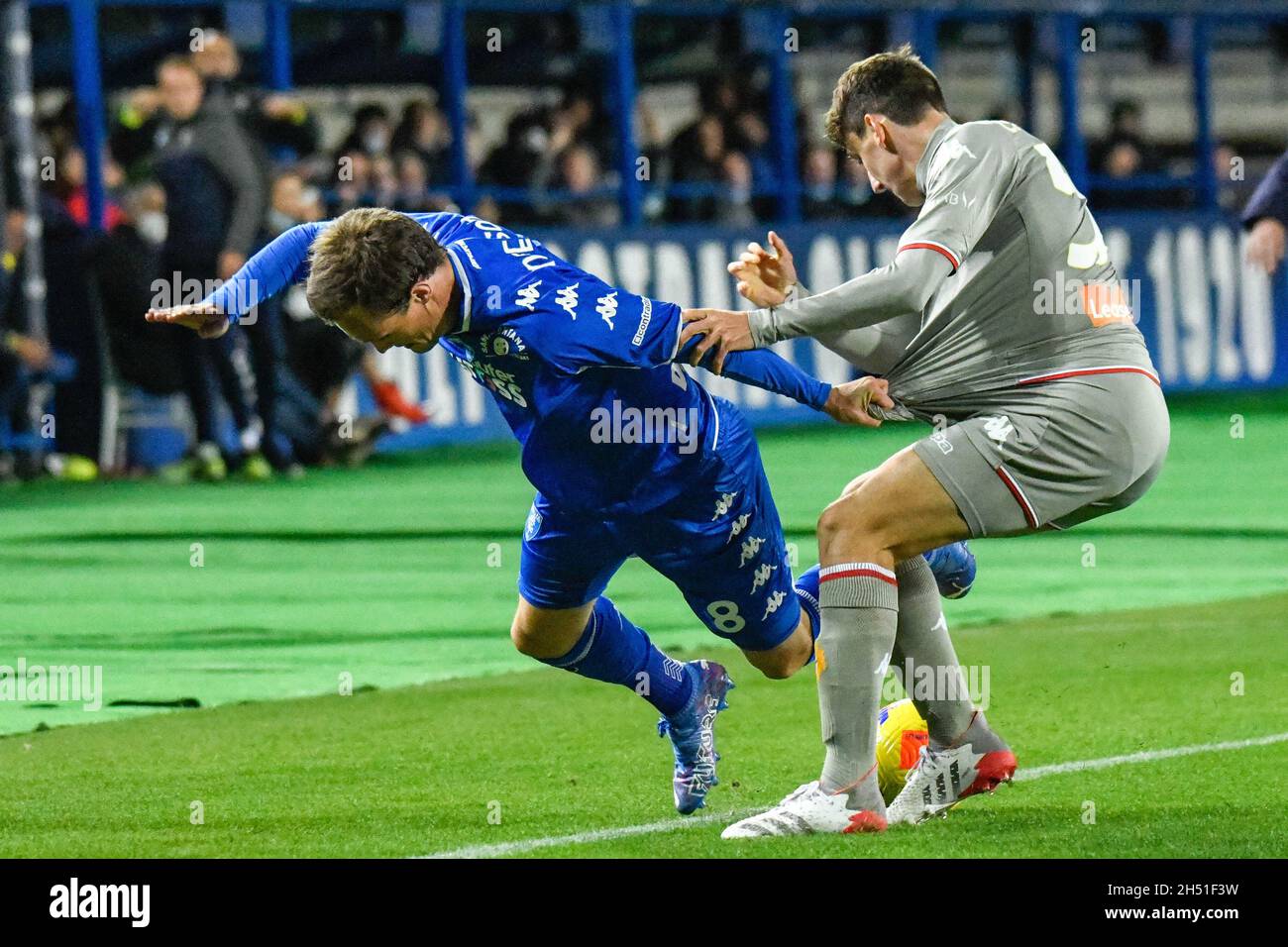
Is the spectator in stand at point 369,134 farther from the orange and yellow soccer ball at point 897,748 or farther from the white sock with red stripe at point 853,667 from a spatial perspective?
the white sock with red stripe at point 853,667

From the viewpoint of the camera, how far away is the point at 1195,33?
27.2 metres

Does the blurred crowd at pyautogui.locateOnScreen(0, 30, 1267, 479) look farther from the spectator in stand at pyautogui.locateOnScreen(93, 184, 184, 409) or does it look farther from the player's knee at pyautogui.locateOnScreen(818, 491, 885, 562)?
the player's knee at pyautogui.locateOnScreen(818, 491, 885, 562)

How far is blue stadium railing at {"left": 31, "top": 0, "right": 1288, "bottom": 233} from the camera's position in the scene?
1988 cm

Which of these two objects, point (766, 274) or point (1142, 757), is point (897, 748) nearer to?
point (1142, 757)

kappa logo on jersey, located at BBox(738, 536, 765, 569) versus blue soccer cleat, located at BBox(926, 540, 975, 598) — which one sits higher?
kappa logo on jersey, located at BBox(738, 536, 765, 569)

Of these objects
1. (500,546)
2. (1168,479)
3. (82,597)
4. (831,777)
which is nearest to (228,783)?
(831,777)

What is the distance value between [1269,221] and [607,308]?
12.5 ft

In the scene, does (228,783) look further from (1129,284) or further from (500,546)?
(1129,284)

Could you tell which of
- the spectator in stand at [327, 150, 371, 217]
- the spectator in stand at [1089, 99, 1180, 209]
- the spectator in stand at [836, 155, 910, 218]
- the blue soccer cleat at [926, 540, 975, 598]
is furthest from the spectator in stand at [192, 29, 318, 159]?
the blue soccer cleat at [926, 540, 975, 598]

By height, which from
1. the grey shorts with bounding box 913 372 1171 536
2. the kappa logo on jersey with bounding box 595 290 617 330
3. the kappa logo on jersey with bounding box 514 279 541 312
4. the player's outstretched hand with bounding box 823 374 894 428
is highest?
the kappa logo on jersey with bounding box 514 279 541 312

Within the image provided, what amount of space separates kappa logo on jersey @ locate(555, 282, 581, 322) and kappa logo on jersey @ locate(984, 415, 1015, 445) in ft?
3.78

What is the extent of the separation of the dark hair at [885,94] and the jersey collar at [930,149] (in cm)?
6

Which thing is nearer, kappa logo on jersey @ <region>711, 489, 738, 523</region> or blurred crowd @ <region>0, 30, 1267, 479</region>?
kappa logo on jersey @ <region>711, 489, 738, 523</region>

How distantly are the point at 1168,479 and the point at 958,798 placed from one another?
11098 mm
